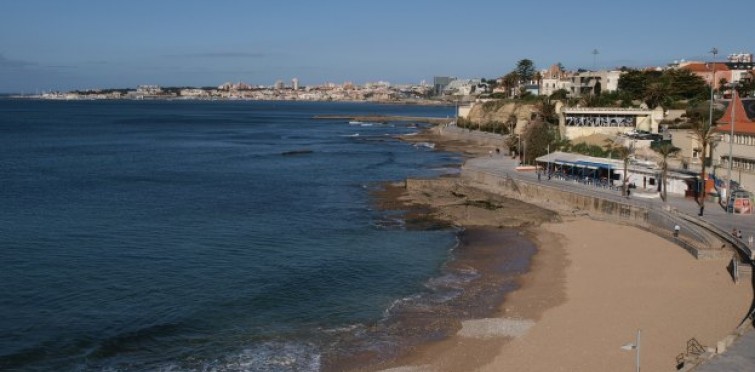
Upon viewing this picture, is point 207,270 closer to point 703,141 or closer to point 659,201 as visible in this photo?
point 659,201

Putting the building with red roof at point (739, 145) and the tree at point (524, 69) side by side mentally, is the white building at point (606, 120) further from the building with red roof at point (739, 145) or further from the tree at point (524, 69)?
the tree at point (524, 69)

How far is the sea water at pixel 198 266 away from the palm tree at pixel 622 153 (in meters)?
9.35

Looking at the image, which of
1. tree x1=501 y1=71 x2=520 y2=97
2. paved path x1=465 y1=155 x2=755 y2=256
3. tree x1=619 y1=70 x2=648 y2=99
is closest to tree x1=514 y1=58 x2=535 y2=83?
tree x1=501 y1=71 x2=520 y2=97

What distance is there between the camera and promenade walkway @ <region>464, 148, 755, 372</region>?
14.6 meters

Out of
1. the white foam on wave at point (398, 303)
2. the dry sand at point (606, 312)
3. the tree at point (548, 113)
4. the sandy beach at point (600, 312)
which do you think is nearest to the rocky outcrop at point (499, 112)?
the tree at point (548, 113)

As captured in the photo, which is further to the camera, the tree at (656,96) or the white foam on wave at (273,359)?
the tree at (656,96)

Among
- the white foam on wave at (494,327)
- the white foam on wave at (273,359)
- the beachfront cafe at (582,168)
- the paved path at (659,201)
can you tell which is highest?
the beachfront cafe at (582,168)

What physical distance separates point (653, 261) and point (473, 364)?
38.8 feet

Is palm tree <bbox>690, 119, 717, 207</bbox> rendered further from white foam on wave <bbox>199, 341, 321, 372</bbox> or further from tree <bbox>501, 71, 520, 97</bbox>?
tree <bbox>501, 71, 520, 97</bbox>

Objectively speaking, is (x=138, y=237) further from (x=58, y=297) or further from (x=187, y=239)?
(x=58, y=297)

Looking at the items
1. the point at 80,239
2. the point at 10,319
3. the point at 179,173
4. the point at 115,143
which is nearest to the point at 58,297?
the point at 10,319

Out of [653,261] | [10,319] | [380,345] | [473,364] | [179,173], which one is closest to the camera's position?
[473,364]

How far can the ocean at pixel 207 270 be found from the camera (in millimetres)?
20109

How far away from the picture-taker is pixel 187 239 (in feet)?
111
